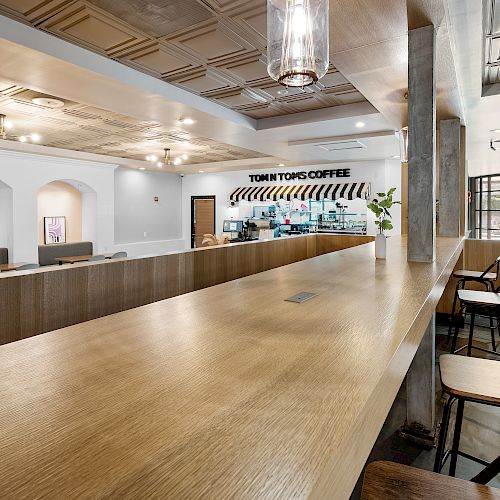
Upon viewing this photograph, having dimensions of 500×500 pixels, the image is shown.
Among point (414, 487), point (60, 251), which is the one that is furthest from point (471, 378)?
point (60, 251)

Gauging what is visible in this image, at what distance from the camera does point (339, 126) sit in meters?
5.97

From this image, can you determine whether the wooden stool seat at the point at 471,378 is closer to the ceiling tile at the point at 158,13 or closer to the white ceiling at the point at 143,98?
the ceiling tile at the point at 158,13

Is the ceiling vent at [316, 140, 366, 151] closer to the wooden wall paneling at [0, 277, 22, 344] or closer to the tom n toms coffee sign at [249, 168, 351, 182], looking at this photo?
the tom n toms coffee sign at [249, 168, 351, 182]

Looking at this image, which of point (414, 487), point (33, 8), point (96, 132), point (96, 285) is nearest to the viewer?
point (414, 487)

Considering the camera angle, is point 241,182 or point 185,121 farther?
point 241,182

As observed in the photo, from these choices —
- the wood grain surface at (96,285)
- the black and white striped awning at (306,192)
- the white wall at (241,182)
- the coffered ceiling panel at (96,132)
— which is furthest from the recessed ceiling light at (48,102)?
the white wall at (241,182)

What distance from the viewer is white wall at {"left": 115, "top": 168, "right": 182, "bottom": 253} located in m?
A: 11.4

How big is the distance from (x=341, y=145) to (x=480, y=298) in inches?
180

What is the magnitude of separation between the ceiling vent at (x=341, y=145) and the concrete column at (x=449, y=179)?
Answer: 1.97 m

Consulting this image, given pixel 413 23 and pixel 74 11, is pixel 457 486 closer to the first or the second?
pixel 413 23

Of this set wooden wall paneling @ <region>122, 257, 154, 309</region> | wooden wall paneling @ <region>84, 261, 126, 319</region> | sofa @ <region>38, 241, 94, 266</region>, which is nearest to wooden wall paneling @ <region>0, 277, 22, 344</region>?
wooden wall paneling @ <region>84, 261, 126, 319</region>

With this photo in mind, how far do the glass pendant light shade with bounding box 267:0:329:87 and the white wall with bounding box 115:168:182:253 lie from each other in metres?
9.99

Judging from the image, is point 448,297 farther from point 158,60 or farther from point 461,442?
point 158,60

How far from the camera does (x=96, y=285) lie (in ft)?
8.00
